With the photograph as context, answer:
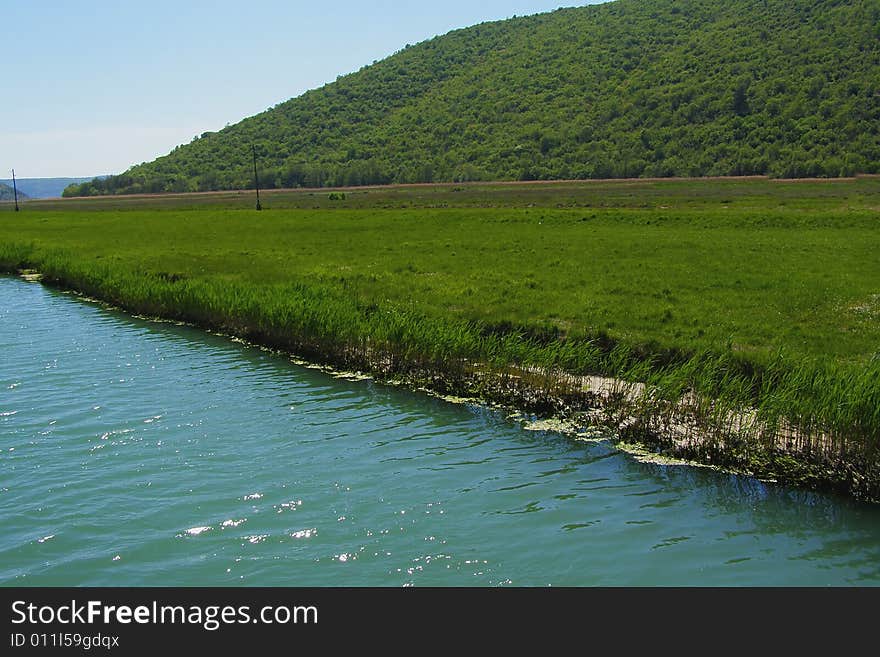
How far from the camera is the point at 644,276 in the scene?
91.0ft

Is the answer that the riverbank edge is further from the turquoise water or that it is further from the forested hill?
the forested hill

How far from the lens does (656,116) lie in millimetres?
146625

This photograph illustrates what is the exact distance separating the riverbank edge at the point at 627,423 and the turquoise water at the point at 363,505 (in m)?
0.36

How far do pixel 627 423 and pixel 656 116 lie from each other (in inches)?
5614

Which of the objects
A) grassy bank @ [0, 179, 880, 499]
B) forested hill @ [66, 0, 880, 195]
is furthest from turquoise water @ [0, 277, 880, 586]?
forested hill @ [66, 0, 880, 195]

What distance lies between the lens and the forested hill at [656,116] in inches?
4793

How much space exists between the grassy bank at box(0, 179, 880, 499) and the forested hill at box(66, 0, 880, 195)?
81.6 m

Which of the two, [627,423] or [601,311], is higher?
[601,311]

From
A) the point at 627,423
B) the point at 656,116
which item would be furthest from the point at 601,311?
the point at 656,116

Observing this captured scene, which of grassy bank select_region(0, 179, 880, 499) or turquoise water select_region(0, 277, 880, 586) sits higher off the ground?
grassy bank select_region(0, 179, 880, 499)

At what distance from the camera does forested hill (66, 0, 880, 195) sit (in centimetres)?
12175

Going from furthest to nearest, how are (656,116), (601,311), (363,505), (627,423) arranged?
1. (656,116)
2. (601,311)
3. (627,423)
4. (363,505)

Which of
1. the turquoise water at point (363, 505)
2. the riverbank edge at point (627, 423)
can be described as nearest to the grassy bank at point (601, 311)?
the riverbank edge at point (627, 423)

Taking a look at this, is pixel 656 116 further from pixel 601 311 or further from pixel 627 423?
pixel 627 423
